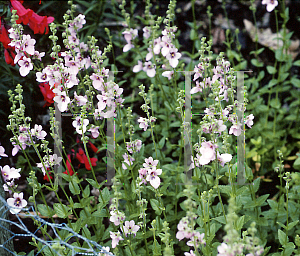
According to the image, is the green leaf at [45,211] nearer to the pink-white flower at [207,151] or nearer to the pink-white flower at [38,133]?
the pink-white flower at [38,133]

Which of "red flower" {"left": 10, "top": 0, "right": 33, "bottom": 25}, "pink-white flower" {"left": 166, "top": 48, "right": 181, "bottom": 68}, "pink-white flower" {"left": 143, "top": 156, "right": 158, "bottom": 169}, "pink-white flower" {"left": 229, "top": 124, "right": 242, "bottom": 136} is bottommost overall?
"pink-white flower" {"left": 143, "top": 156, "right": 158, "bottom": 169}

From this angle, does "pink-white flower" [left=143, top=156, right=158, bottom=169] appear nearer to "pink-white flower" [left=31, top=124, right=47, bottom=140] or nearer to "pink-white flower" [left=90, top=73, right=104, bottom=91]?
"pink-white flower" [left=90, top=73, right=104, bottom=91]

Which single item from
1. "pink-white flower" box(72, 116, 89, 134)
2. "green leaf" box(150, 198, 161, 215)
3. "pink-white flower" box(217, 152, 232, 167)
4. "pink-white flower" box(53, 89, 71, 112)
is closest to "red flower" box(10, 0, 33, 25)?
"pink-white flower" box(53, 89, 71, 112)

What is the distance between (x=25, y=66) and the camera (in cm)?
211

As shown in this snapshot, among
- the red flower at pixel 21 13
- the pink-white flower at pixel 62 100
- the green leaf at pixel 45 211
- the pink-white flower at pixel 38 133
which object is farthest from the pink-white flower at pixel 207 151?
the red flower at pixel 21 13

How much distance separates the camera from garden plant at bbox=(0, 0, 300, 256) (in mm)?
1907

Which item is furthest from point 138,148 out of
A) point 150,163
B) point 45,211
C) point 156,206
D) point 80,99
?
point 45,211

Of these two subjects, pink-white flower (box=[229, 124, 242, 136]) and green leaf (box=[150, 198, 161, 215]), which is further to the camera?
green leaf (box=[150, 198, 161, 215])

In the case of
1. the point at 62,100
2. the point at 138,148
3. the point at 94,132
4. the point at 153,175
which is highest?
the point at 62,100

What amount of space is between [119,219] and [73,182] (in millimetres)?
672

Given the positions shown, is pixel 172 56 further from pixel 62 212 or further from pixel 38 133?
pixel 62 212

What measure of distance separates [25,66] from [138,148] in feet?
3.01

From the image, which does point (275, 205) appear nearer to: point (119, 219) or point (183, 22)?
point (119, 219)

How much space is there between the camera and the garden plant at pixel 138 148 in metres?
1.91
